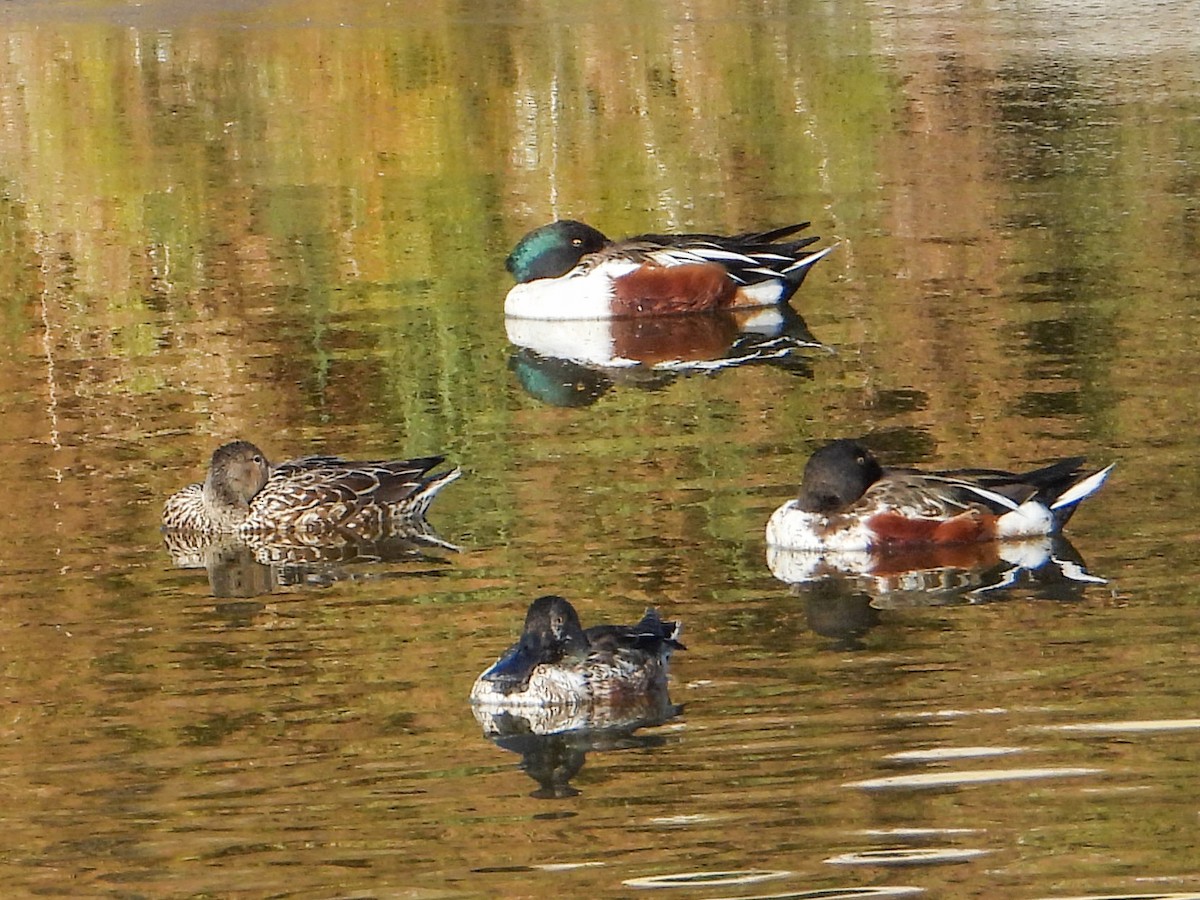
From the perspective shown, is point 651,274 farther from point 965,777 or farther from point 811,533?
point 965,777

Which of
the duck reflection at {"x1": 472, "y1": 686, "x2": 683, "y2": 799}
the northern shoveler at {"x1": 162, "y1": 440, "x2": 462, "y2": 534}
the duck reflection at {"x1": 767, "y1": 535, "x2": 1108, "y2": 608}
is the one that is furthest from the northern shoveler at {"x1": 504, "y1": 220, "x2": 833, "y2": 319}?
the duck reflection at {"x1": 472, "y1": 686, "x2": 683, "y2": 799}

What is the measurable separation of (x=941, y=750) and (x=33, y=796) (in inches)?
112

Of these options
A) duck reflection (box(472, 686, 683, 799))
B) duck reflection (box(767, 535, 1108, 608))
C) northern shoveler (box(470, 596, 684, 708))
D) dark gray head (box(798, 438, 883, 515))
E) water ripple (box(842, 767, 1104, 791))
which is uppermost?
dark gray head (box(798, 438, 883, 515))

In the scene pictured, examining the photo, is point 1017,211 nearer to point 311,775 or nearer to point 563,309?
point 563,309

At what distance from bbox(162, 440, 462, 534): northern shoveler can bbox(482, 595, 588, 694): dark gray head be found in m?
3.08

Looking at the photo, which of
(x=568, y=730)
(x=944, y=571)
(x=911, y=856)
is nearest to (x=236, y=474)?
(x=944, y=571)

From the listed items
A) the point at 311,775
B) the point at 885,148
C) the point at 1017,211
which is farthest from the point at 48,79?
the point at 311,775

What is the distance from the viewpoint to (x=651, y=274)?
17.9m

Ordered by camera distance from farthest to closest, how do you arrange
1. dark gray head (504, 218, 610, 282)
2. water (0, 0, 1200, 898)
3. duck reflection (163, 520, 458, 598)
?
dark gray head (504, 218, 610, 282), duck reflection (163, 520, 458, 598), water (0, 0, 1200, 898)

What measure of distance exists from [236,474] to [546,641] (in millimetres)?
3523

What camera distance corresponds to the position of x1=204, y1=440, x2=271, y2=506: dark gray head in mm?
12422

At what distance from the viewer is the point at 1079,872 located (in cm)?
720

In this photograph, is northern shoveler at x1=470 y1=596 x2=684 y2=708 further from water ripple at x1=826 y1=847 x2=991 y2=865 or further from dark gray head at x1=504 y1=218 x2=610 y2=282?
dark gray head at x1=504 y1=218 x2=610 y2=282

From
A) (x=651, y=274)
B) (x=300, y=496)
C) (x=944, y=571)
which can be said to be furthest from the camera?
(x=651, y=274)
